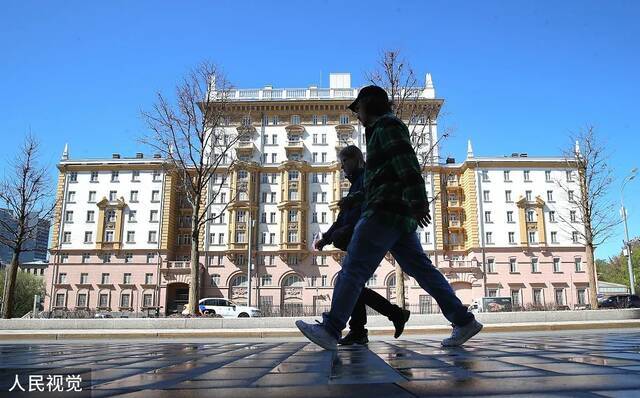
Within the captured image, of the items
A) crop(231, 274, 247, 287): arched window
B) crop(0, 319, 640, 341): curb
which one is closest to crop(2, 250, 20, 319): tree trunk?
crop(0, 319, 640, 341): curb

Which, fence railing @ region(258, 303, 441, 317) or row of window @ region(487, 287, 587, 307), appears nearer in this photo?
fence railing @ region(258, 303, 441, 317)

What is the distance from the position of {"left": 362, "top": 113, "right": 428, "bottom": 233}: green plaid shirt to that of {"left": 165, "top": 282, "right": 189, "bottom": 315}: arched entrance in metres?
54.6

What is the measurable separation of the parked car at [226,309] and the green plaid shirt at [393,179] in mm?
32221

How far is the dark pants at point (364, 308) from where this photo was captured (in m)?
5.50

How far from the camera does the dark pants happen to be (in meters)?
5.50

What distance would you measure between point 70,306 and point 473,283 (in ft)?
151

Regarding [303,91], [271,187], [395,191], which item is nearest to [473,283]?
[271,187]

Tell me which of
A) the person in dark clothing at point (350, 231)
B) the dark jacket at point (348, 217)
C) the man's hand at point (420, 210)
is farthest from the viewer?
the person in dark clothing at point (350, 231)

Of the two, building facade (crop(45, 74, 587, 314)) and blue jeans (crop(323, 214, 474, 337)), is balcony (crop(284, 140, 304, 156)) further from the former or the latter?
blue jeans (crop(323, 214, 474, 337))

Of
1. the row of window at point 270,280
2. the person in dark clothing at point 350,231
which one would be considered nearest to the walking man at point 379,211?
the person in dark clothing at point 350,231

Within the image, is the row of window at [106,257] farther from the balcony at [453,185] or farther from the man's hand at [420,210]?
the man's hand at [420,210]

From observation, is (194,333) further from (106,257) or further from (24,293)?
(24,293)

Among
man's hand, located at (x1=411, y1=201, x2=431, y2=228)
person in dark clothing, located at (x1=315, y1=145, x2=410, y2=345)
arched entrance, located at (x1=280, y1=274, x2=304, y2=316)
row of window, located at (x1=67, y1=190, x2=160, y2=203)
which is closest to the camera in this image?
man's hand, located at (x1=411, y1=201, x2=431, y2=228)

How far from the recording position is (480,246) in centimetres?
5469
